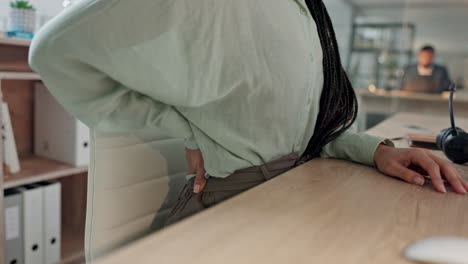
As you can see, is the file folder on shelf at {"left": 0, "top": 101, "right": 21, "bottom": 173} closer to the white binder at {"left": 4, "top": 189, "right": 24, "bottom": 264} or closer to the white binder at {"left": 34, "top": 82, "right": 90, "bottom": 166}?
the white binder at {"left": 4, "top": 189, "right": 24, "bottom": 264}

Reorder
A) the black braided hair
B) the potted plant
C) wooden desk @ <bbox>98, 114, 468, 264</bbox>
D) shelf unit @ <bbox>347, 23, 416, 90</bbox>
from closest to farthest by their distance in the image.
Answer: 1. wooden desk @ <bbox>98, 114, 468, 264</bbox>
2. the black braided hair
3. the potted plant
4. shelf unit @ <bbox>347, 23, 416, 90</bbox>

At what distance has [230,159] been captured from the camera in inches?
33.8

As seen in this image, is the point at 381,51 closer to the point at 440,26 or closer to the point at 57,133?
the point at 440,26

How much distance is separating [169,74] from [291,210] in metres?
0.29

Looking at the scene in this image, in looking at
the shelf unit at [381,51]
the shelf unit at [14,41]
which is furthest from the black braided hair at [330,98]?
the shelf unit at [381,51]

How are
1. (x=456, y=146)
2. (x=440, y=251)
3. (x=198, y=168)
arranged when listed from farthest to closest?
(x=456, y=146), (x=198, y=168), (x=440, y=251)

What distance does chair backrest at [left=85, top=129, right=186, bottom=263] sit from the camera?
0.87 metres

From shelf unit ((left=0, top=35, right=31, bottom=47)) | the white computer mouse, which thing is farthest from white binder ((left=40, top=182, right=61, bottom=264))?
the white computer mouse

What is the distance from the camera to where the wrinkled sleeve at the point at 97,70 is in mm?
646

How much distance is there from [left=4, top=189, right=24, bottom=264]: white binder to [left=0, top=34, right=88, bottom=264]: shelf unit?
0.07 metres

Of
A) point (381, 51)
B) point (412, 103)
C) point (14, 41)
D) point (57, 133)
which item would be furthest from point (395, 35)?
point (14, 41)

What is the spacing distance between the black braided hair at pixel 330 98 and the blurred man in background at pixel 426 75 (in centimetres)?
521

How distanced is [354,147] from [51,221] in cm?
154

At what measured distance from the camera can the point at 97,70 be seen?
0.70m
